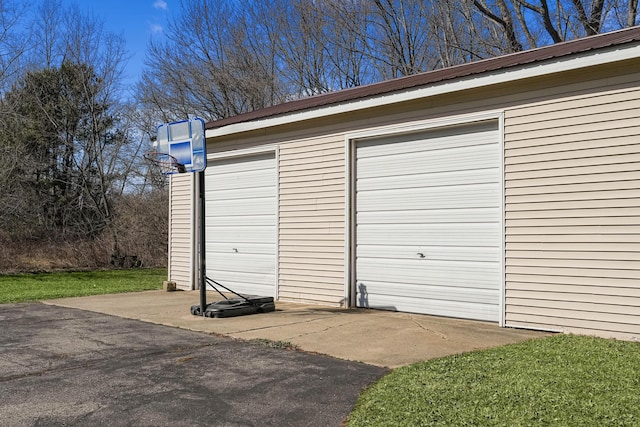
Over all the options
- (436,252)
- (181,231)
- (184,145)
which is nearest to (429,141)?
(436,252)

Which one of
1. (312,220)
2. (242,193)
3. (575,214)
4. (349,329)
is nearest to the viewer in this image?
(575,214)

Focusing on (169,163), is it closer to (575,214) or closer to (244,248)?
(244,248)

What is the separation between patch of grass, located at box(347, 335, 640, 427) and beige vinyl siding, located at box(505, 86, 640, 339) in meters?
1.01

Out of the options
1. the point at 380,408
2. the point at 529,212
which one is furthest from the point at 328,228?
the point at 380,408

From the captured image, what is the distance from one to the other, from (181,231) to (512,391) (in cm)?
885

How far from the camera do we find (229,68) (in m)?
25.1

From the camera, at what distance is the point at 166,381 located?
4.81 m

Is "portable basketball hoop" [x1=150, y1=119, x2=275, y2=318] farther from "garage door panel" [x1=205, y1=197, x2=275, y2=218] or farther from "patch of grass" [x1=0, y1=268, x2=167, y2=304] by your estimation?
"patch of grass" [x1=0, y1=268, x2=167, y2=304]

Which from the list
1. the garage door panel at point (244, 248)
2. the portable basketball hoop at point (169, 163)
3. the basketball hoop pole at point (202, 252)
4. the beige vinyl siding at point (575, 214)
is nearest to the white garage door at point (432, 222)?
the beige vinyl siding at point (575, 214)

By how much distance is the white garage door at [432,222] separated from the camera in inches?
301

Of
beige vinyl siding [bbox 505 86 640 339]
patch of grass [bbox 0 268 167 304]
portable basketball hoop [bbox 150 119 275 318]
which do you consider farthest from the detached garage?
patch of grass [bbox 0 268 167 304]

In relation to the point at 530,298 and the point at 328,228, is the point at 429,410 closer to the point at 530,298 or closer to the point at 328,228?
the point at 530,298

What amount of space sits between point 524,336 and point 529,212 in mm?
1488

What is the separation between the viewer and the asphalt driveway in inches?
157
